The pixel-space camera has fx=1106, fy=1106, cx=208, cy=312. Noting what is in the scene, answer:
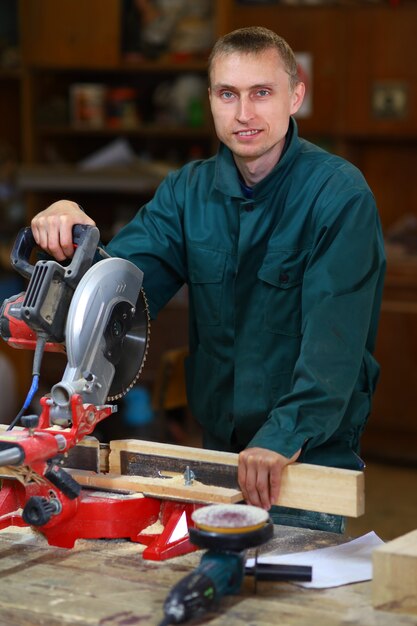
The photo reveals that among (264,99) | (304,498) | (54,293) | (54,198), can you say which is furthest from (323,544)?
(54,198)

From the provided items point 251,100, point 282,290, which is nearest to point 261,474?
point 282,290

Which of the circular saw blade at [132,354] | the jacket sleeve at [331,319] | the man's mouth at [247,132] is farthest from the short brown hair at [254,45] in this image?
the circular saw blade at [132,354]

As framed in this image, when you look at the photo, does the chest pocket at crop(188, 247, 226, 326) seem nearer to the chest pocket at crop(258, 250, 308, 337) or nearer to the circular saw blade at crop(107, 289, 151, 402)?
the chest pocket at crop(258, 250, 308, 337)

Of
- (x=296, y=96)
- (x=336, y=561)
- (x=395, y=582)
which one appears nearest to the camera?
(x=395, y=582)

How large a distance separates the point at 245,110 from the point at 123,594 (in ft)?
2.96

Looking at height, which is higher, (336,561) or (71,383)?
(71,383)

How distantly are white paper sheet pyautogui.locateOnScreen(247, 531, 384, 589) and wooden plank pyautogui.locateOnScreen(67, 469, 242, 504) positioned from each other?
0.12 meters

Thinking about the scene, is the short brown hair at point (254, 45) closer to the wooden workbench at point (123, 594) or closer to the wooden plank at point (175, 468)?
the wooden plank at point (175, 468)

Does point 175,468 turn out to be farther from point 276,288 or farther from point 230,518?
point 276,288

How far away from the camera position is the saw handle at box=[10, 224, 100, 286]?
189 centimetres

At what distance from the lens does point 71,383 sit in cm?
181

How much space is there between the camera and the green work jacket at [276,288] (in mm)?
1927

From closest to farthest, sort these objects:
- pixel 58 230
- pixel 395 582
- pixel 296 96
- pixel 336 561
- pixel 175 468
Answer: pixel 395 582 → pixel 336 561 → pixel 175 468 → pixel 58 230 → pixel 296 96

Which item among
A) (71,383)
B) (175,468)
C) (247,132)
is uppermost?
(247,132)
